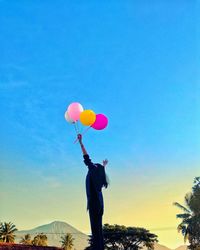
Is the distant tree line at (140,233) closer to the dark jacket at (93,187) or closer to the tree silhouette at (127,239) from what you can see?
the tree silhouette at (127,239)

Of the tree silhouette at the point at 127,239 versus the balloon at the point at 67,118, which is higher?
the tree silhouette at the point at 127,239

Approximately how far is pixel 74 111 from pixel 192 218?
19.9m

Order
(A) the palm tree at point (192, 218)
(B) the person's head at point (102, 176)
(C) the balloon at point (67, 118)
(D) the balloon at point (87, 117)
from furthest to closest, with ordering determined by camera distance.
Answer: (A) the palm tree at point (192, 218) → (B) the person's head at point (102, 176) → (C) the balloon at point (67, 118) → (D) the balloon at point (87, 117)

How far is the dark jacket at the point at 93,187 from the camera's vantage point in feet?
30.7

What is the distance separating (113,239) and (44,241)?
19.9 metres

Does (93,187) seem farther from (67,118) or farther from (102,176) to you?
(67,118)

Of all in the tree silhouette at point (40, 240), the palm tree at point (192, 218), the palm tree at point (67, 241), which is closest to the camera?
the palm tree at point (192, 218)

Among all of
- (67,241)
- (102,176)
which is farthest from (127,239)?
(102,176)

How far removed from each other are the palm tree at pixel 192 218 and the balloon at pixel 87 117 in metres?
18.6

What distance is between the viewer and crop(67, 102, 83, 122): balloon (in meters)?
8.95

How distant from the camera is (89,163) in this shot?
955cm

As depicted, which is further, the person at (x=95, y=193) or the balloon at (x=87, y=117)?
the person at (x=95, y=193)

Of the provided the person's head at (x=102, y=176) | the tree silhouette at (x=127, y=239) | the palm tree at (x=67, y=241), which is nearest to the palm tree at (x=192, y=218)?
the tree silhouette at (x=127, y=239)

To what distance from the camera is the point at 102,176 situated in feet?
31.5
